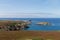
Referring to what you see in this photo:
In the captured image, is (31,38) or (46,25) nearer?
(31,38)

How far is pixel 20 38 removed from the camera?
9.50 m

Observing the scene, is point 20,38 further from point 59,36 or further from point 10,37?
point 59,36

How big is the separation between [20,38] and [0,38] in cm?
128

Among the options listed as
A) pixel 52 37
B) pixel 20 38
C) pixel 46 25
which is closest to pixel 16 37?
pixel 20 38

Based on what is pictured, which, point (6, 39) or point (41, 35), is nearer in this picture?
point (6, 39)

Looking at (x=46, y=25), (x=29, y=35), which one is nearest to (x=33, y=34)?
(x=29, y=35)

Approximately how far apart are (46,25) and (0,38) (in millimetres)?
20858

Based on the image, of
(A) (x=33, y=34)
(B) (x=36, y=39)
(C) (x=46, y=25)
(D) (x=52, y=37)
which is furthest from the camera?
(C) (x=46, y=25)

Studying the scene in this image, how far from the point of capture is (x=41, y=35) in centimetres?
962

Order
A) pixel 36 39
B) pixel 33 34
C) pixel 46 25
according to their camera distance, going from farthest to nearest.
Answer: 1. pixel 46 25
2. pixel 33 34
3. pixel 36 39

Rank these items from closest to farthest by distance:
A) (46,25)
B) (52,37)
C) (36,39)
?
(36,39), (52,37), (46,25)

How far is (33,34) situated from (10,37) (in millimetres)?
1685

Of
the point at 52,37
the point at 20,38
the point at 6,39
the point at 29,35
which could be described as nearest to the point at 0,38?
the point at 6,39

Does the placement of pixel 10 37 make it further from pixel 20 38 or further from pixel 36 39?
pixel 36 39
